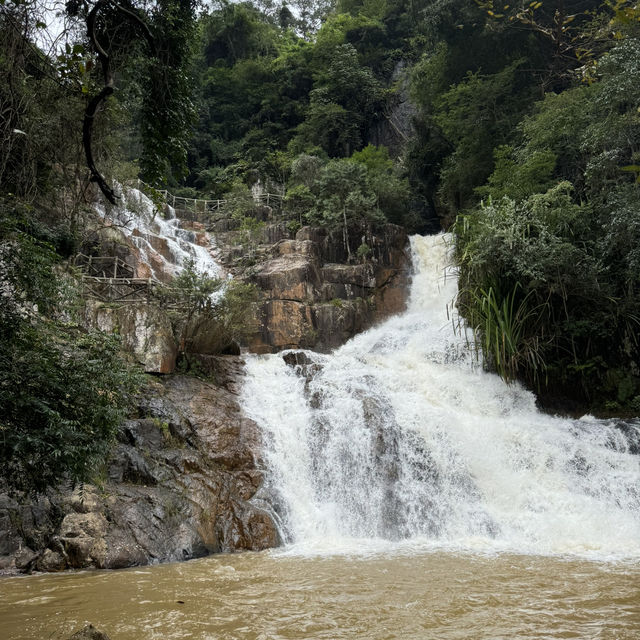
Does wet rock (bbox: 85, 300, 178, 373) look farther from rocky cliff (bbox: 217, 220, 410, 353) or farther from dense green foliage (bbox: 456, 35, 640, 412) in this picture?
dense green foliage (bbox: 456, 35, 640, 412)

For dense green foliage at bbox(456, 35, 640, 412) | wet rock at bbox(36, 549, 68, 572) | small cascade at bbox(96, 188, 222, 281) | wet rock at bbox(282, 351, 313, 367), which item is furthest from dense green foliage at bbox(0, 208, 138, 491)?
small cascade at bbox(96, 188, 222, 281)

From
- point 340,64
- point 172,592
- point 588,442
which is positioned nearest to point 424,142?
point 340,64

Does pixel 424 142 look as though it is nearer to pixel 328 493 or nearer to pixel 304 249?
pixel 304 249

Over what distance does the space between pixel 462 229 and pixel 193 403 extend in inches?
365

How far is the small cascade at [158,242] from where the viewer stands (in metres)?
17.8

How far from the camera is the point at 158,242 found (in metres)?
19.3

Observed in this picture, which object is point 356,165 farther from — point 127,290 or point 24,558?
point 24,558

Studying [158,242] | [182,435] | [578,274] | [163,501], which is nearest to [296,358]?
[182,435]

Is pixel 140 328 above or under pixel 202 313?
under

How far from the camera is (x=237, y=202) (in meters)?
24.1

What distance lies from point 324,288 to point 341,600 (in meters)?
13.8

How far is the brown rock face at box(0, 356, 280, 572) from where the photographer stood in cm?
704

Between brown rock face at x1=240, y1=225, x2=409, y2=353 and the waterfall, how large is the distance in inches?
129

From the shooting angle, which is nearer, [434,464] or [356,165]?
[434,464]
